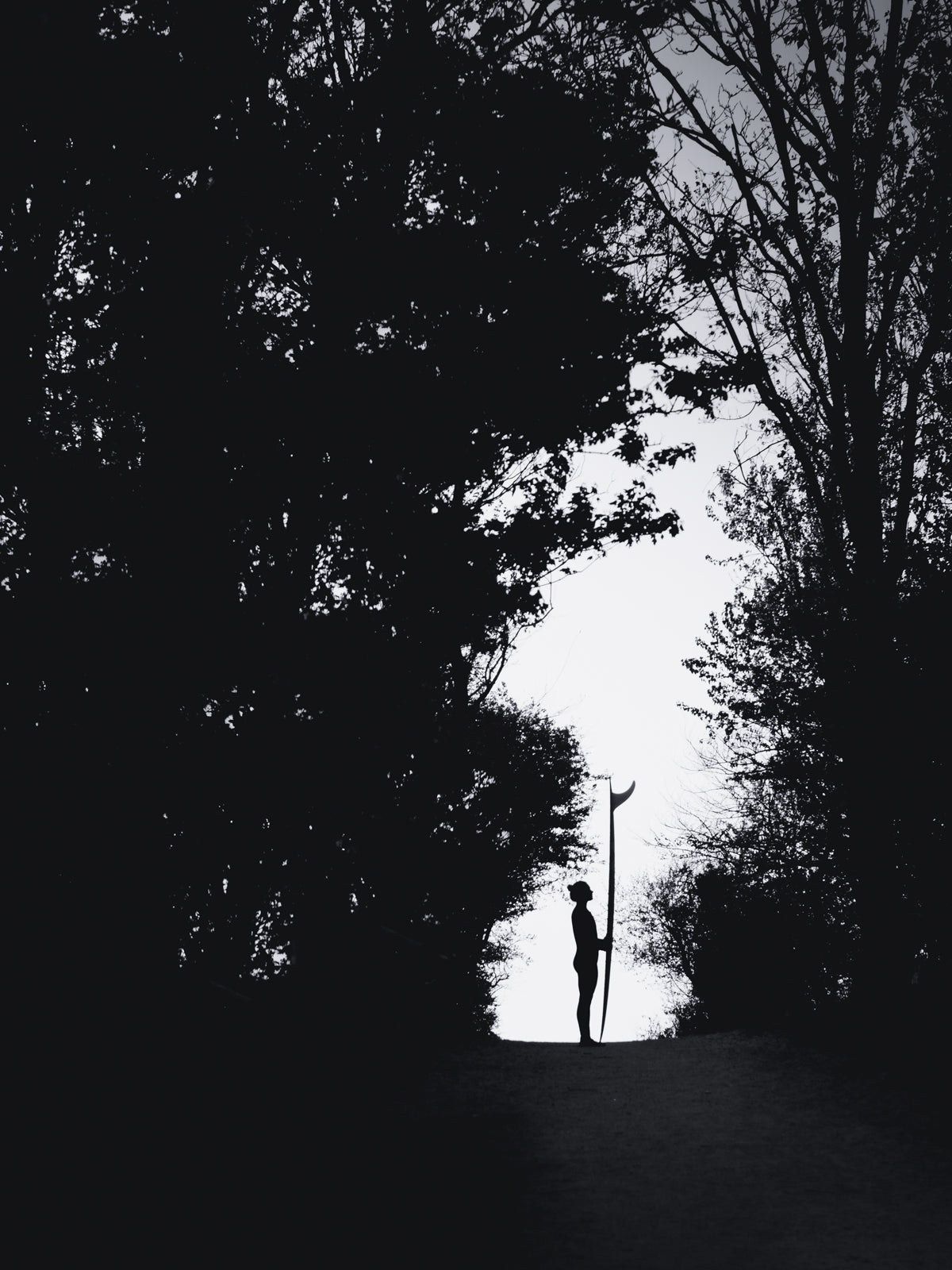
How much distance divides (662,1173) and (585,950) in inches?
236

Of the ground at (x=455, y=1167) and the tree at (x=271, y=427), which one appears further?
the tree at (x=271, y=427)

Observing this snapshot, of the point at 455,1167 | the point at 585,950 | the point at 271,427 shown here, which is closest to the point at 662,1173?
the point at 455,1167

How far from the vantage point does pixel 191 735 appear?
8.85 meters

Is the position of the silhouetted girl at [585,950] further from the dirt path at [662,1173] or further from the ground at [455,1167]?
the ground at [455,1167]

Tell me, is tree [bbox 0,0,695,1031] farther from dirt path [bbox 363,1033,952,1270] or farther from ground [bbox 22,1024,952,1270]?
dirt path [bbox 363,1033,952,1270]

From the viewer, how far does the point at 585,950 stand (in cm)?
1295

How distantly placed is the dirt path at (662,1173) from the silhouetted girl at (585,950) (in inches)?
96.3

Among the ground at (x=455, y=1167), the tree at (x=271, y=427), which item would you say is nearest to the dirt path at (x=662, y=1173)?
the ground at (x=455, y=1167)

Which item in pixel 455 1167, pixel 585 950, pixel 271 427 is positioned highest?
pixel 271 427

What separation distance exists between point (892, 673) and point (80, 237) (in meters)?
10.3

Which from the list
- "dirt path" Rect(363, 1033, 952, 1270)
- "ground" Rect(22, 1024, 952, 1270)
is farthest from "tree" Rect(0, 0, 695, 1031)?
"dirt path" Rect(363, 1033, 952, 1270)

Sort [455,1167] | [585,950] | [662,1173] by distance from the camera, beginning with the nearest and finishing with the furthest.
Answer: [662,1173] → [455,1167] → [585,950]

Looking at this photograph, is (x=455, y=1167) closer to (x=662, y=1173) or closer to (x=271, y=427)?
(x=662, y=1173)

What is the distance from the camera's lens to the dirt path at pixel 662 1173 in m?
5.66
